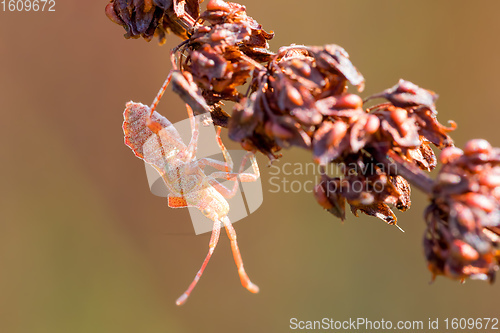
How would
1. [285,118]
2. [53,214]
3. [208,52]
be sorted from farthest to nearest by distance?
[53,214] → [208,52] → [285,118]

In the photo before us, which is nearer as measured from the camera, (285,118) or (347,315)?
(285,118)

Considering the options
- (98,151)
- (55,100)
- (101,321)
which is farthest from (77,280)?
(55,100)

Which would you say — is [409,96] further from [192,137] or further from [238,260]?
[238,260]

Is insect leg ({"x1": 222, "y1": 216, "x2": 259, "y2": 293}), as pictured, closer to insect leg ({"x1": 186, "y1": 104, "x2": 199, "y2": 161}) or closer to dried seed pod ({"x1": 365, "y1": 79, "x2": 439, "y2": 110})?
insect leg ({"x1": 186, "y1": 104, "x2": 199, "y2": 161})

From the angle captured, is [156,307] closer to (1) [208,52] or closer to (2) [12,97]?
(2) [12,97]

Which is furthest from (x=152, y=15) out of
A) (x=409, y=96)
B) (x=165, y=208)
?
(x=165, y=208)

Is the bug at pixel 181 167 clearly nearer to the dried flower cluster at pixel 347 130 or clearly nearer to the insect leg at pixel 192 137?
the insect leg at pixel 192 137
